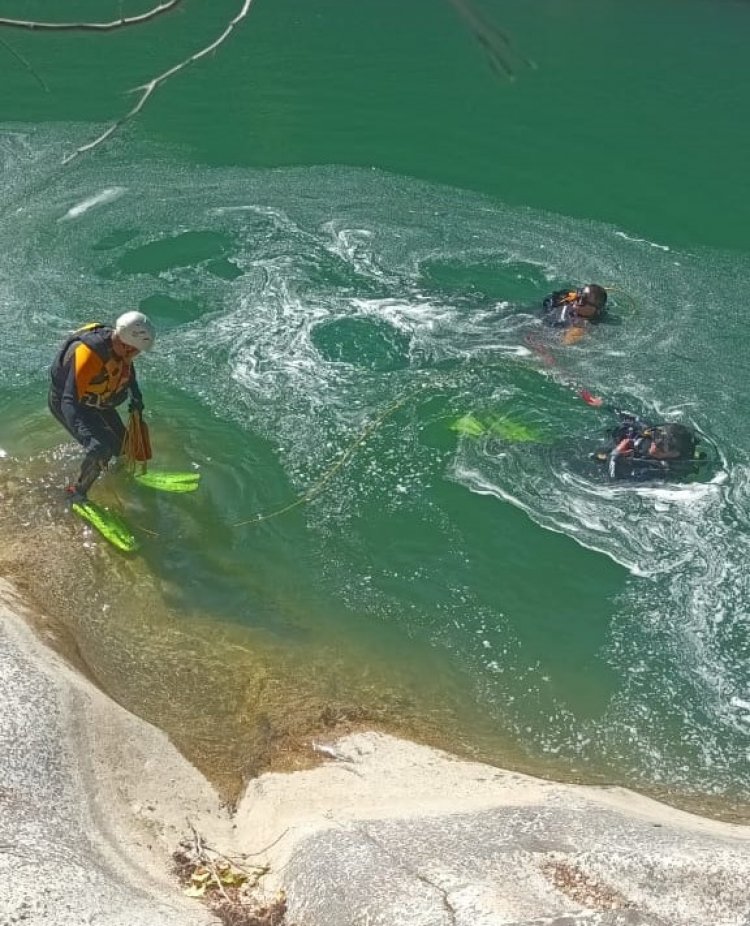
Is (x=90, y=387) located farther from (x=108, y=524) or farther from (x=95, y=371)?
(x=108, y=524)

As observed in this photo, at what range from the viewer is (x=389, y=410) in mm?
10547

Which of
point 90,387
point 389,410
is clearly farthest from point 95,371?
point 389,410

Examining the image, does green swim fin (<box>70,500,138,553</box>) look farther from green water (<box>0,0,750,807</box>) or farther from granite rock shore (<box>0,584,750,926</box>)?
granite rock shore (<box>0,584,750,926</box>)

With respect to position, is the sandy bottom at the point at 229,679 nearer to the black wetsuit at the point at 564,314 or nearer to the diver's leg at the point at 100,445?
the diver's leg at the point at 100,445

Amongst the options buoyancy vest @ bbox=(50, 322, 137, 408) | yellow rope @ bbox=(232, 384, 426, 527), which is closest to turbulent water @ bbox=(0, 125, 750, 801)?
yellow rope @ bbox=(232, 384, 426, 527)

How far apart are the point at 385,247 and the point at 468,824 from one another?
9.57 m

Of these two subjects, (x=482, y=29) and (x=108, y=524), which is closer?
(x=482, y=29)

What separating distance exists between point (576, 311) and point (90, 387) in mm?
6328

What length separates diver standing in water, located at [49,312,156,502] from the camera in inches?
313

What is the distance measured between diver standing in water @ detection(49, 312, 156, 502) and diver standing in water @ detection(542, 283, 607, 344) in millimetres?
5685

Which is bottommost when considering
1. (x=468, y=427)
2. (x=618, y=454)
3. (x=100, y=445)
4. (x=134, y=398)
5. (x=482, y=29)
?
(x=618, y=454)

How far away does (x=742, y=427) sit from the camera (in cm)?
1077

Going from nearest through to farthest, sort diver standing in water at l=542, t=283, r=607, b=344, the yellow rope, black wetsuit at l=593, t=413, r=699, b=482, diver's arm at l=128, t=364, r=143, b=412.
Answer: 1. diver's arm at l=128, t=364, r=143, b=412
2. the yellow rope
3. black wetsuit at l=593, t=413, r=699, b=482
4. diver standing in water at l=542, t=283, r=607, b=344

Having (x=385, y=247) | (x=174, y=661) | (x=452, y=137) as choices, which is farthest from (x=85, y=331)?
(x=452, y=137)
